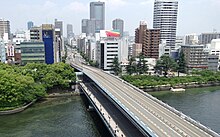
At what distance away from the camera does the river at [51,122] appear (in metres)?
28.3

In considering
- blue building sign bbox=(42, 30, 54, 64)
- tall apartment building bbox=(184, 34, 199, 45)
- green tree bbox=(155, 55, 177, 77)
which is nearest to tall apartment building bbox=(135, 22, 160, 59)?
green tree bbox=(155, 55, 177, 77)

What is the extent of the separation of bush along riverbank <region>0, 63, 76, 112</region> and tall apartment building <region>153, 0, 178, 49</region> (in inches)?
2998

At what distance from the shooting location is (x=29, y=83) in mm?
39156

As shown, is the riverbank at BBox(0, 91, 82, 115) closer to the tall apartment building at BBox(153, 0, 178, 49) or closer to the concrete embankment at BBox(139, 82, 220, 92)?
the concrete embankment at BBox(139, 82, 220, 92)

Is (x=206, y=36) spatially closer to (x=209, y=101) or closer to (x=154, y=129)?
(x=209, y=101)

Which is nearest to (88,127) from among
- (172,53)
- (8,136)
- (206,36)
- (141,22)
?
(8,136)

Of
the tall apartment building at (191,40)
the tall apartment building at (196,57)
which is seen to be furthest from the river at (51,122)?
the tall apartment building at (191,40)

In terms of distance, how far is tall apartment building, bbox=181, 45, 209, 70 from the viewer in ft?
244

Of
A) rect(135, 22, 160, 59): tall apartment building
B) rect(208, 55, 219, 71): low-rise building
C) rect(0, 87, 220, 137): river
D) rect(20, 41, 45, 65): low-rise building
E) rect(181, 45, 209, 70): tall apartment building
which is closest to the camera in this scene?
rect(0, 87, 220, 137): river

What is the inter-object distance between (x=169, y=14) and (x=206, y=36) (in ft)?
177

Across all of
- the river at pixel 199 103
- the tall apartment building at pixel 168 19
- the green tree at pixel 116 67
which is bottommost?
the river at pixel 199 103

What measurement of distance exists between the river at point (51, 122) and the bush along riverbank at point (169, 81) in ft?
55.0

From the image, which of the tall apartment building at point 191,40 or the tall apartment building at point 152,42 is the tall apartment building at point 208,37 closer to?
Result: the tall apartment building at point 191,40

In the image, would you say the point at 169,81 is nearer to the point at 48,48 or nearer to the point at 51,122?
the point at 51,122
